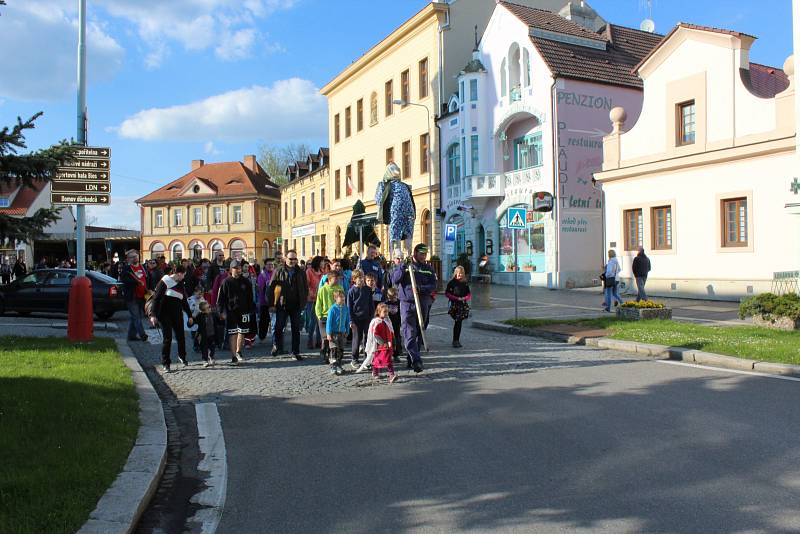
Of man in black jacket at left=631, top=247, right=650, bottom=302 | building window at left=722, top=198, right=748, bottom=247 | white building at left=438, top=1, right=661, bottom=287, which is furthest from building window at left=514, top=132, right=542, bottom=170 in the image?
man in black jacket at left=631, top=247, right=650, bottom=302

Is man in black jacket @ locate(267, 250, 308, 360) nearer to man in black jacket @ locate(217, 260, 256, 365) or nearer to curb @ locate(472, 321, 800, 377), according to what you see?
man in black jacket @ locate(217, 260, 256, 365)

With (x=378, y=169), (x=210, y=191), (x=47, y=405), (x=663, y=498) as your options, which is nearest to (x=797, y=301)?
(x=663, y=498)

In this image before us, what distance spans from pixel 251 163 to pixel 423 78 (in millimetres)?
45346

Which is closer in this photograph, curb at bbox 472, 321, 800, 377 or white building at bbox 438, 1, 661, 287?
curb at bbox 472, 321, 800, 377

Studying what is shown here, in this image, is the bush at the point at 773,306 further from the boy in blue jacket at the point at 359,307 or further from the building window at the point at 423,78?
the building window at the point at 423,78

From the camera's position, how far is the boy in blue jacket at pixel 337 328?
993 centimetres

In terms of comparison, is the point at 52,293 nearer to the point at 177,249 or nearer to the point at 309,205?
the point at 309,205

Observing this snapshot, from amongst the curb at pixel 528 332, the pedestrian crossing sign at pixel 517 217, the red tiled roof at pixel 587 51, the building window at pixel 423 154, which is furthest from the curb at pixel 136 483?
the building window at pixel 423 154

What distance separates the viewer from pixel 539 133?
96.8ft

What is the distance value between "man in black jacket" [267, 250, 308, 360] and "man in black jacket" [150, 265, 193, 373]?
149 cm

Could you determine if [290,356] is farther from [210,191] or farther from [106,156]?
[210,191]

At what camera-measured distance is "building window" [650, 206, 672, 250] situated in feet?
75.4

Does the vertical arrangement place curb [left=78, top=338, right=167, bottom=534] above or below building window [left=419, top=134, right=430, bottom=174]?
below

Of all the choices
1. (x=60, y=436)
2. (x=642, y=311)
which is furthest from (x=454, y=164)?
(x=60, y=436)
